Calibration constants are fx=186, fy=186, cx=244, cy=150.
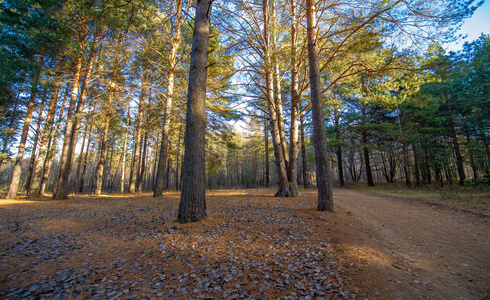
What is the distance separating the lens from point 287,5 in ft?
31.0

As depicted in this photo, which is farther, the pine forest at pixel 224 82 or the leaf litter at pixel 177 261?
the pine forest at pixel 224 82

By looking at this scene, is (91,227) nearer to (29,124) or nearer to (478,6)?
(478,6)

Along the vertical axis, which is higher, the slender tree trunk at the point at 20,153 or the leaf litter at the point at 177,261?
the slender tree trunk at the point at 20,153

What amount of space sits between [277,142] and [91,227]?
28.4ft

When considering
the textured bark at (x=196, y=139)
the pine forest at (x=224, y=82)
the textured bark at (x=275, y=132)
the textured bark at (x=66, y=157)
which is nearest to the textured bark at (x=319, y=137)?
the pine forest at (x=224, y=82)

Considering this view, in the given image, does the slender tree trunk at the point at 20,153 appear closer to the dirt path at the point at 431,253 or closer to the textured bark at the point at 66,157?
the textured bark at the point at 66,157

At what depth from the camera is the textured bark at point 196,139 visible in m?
5.30

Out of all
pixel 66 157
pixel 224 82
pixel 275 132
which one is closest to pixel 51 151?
pixel 66 157

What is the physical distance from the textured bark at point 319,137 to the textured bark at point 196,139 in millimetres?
3938

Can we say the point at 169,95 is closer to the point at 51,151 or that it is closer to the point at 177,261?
the point at 51,151

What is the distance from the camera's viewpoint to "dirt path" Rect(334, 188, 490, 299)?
2615 mm

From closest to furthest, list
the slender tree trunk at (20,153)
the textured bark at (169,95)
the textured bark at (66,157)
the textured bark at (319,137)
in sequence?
the textured bark at (319,137)
the textured bark at (66,157)
the textured bark at (169,95)
the slender tree trunk at (20,153)

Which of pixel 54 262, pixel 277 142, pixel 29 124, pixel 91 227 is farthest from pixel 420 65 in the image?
pixel 29 124

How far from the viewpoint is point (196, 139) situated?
215 inches
